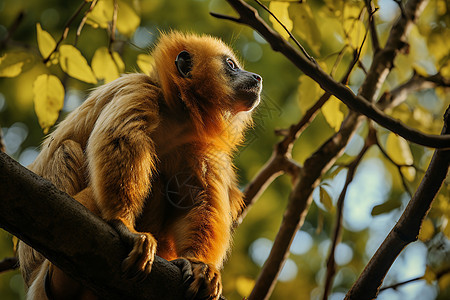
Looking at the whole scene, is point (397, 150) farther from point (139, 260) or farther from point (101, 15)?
point (101, 15)

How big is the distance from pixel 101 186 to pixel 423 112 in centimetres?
335

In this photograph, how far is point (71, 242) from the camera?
1982 mm

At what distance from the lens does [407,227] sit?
230cm

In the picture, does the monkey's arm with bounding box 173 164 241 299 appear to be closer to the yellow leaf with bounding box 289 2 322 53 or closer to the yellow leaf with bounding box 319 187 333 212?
the yellow leaf with bounding box 319 187 333 212

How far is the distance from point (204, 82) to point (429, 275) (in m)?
2.05

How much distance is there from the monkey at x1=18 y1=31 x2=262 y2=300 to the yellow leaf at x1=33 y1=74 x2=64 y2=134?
211mm

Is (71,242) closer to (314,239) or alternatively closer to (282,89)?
(282,89)

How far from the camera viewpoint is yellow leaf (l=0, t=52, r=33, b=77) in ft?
9.29


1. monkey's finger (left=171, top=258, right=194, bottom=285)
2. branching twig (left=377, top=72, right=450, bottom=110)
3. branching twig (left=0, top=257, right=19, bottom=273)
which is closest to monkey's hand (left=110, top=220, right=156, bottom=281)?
monkey's finger (left=171, top=258, right=194, bottom=285)

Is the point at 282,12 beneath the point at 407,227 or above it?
above

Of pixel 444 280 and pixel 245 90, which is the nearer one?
pixel 444 280

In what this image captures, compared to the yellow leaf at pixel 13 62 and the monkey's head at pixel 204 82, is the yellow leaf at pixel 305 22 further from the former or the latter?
the yellow leaf at pixel 13 62

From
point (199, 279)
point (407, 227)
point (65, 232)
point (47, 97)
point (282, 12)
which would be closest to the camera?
point (65, 232)

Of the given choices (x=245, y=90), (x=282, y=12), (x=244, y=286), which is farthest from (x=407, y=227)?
(x=244, y=286)
